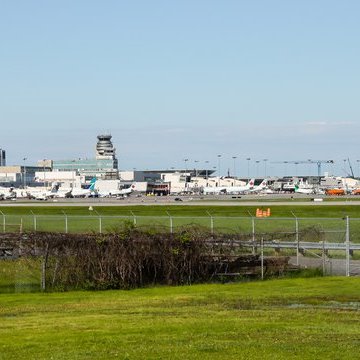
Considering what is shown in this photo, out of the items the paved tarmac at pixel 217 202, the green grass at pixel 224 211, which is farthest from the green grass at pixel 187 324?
the paved tarmac at pixel 217 202

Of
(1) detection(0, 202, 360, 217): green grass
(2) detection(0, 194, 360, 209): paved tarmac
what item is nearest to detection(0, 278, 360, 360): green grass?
(1) detection(0, 202, 360, 217): green grass

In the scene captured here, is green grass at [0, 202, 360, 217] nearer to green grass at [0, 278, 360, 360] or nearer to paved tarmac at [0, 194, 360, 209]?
paved tarmac at [0, 194, 360, 209]

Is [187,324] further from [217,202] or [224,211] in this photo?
[217,202]

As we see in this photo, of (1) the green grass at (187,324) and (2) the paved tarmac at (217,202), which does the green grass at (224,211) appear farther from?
(1) the green grass at (187,324)

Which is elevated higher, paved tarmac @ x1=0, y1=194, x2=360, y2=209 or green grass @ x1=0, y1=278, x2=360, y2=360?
green grass @ x1=0, y1=278, x2=360, y2=360

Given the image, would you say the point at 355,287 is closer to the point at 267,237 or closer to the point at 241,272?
the point at 241,272

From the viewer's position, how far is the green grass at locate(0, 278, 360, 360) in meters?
14.5

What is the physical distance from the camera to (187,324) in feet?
58.6

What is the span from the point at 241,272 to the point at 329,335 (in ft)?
52.3

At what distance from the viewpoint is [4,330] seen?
57.1 feet

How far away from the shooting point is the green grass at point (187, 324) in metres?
14.5

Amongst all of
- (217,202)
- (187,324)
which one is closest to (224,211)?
(217,202)

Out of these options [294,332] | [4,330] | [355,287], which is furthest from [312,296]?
[4,330]

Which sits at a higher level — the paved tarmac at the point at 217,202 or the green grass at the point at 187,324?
the green grass at the point at 187,324
